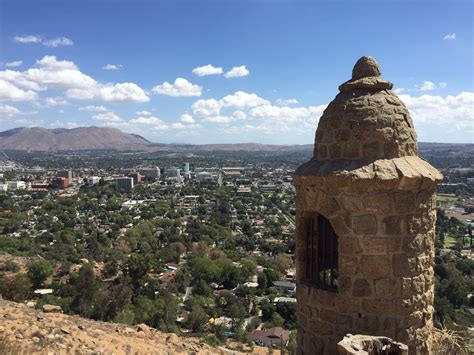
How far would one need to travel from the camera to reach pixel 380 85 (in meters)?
3.88

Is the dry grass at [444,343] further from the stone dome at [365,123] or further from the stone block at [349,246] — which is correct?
the stone dome at [365,123]

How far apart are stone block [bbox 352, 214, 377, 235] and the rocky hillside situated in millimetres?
5462

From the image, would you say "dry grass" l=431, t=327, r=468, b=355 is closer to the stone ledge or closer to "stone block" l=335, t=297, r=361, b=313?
"stone block" l=335, t=297, r=361, b=313

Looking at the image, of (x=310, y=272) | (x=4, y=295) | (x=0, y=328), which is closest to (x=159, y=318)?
(x=4, y=295)

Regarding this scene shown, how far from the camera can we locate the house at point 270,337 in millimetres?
21719

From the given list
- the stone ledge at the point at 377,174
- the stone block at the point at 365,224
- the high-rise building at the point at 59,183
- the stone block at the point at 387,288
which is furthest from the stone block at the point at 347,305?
the high-rise building at the point at 59,183

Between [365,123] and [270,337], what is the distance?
2128 cm

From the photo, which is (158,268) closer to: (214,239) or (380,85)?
(214,239)

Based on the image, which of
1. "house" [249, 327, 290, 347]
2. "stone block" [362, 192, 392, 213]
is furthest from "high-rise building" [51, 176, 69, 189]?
"stone block" [362, 192, 392, 213]

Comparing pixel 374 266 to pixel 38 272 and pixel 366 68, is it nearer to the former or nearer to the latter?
pixel 366 68

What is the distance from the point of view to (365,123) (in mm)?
3674

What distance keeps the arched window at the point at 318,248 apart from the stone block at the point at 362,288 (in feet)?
1.72

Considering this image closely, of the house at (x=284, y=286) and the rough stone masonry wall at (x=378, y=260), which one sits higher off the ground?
the rough stone masonry wall at (x=378, y=260)

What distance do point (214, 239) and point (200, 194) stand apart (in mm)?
46051
